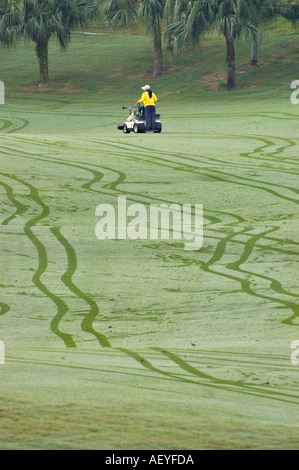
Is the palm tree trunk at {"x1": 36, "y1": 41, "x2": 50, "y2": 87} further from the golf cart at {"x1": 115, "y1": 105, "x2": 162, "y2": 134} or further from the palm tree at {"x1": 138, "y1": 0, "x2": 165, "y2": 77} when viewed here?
the golf cart at {"x1": 115, "y1": 105, "x2": 162, "y2": 134}

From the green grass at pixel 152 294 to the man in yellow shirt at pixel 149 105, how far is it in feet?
3.24

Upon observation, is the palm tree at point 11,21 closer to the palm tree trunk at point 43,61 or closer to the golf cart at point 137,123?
the palm tree trunk at point 43,61

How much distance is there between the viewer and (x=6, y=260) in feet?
48.6

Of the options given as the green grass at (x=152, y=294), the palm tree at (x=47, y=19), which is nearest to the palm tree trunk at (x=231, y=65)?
the palm tree at (x=47, y=19)

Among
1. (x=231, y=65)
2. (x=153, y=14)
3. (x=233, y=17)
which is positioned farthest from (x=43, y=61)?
(x=233, y=17)

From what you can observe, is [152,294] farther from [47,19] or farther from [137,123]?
[47,19]

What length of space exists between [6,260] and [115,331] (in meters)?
4.08

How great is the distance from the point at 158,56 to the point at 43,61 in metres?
7.00

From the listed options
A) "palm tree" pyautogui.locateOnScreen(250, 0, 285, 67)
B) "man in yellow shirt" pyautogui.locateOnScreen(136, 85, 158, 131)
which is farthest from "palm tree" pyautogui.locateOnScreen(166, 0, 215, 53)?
"man in yellow shirt" pyautogui.locateOnScreen(136, 85, 158, 131)

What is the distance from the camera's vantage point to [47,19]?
49.5m

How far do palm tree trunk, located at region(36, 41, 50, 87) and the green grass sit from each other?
16.5 meters
